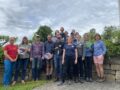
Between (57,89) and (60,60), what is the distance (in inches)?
56.5

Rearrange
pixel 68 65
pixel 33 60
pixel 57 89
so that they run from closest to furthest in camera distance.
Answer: pixel 57 89
pixel 68 65
pixel 33 60

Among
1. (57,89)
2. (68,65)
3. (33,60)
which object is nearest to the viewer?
(57,89)

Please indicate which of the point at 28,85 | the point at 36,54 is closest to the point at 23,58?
the point at 36,54

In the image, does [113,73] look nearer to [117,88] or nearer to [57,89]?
[117,88]

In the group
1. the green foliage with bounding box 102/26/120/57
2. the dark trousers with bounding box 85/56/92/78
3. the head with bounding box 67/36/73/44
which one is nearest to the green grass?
the dark trousers with bounding box 85/56/92/78

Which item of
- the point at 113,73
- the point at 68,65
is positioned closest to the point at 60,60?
the point at 68,65

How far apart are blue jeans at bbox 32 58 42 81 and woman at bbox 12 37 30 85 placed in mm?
346

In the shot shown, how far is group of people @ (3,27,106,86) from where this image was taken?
40.1 feet

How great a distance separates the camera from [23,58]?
42.9ft

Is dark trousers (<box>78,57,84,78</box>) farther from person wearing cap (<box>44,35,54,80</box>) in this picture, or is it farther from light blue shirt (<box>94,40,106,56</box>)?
person wearing cap (<box>44,35,54,80</box>)

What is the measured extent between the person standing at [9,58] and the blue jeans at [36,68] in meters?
0.78

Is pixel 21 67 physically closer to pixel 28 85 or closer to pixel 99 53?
pixel 28 85

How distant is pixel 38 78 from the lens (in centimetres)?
1326

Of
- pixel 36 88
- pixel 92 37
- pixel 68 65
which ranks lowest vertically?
pixel 36 88
